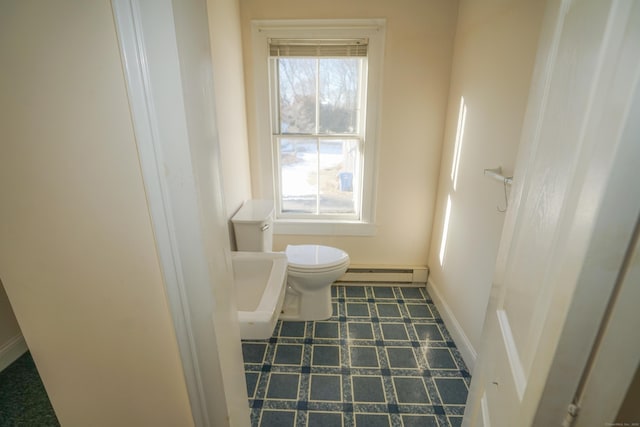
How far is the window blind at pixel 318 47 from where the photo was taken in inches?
79.7

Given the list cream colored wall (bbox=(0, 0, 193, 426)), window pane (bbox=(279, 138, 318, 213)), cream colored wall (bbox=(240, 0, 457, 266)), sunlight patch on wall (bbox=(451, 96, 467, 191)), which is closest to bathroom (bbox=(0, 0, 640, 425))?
cream colored wall (bbox=(0, 0, 193, 426))

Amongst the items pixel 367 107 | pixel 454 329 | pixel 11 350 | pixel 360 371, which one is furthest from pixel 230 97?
pixel 454 329

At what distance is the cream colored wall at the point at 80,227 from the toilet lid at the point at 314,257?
1170mm

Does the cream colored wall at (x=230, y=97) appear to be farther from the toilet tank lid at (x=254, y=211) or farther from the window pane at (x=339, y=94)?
the window pane at (x=339, y=94)

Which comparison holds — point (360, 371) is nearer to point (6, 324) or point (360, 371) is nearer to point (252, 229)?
point (252, 229)

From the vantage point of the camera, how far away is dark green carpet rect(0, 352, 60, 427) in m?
1.35

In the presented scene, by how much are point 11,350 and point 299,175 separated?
2.03 metres

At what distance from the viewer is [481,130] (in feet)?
5.17

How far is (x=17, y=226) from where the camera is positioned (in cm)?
57

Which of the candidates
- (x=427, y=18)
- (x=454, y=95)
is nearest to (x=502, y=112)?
(x=454, y=95)

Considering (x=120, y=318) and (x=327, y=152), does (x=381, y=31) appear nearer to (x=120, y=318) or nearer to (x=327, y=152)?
(x=327, y=152)

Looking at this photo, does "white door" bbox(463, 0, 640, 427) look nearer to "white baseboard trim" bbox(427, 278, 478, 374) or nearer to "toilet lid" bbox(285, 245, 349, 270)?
"white baseboard trim" bbox(427, 278, 478, 374)

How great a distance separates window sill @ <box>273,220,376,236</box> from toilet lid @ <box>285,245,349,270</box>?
326 mm

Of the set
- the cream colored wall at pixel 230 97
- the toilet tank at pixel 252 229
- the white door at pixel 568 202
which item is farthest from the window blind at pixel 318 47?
the white door at pixel 568 202
